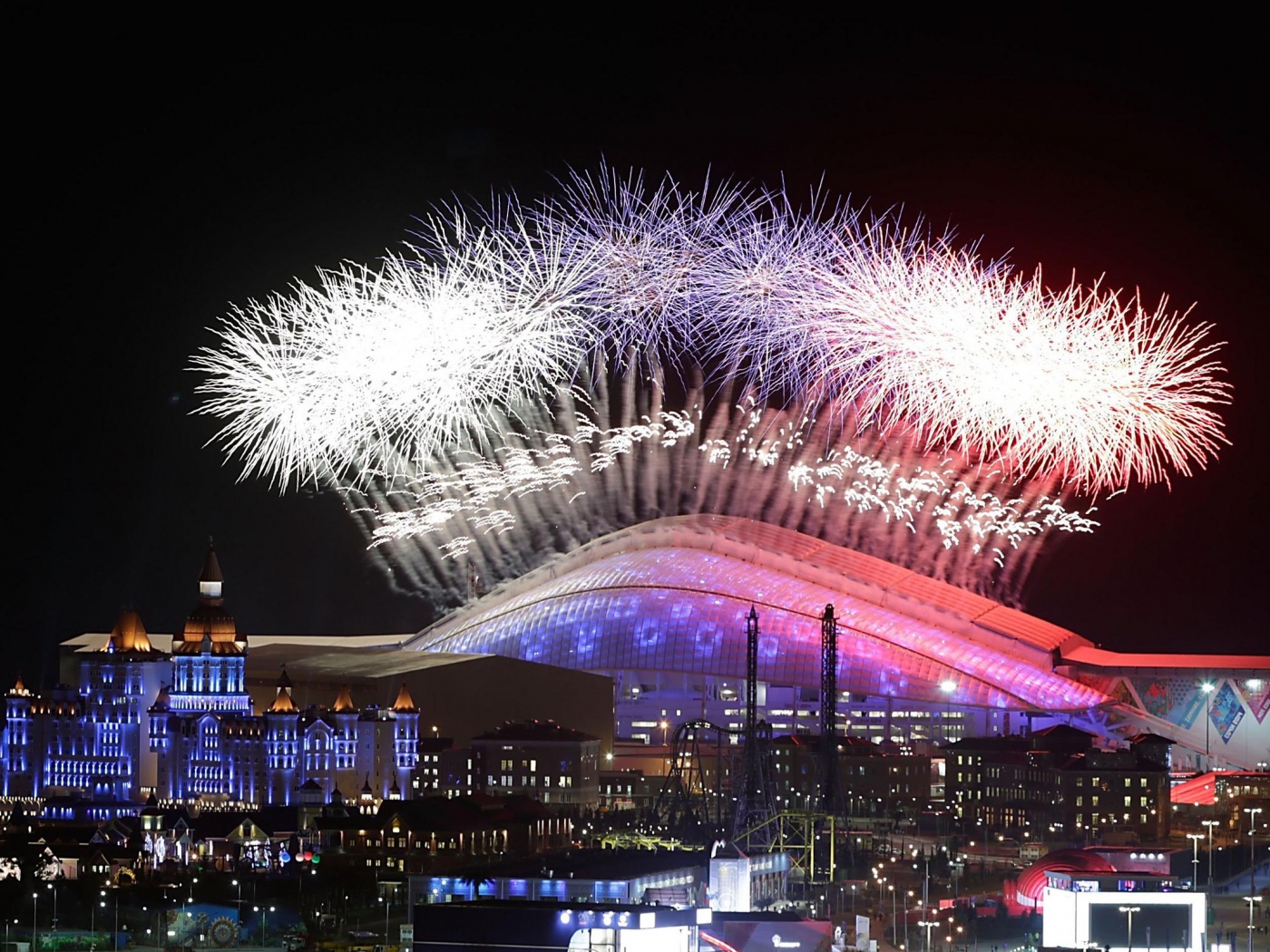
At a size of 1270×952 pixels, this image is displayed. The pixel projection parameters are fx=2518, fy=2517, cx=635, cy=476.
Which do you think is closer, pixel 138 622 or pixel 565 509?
pixel 138 622

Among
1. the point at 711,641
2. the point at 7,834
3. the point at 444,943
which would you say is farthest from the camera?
the point at 711,641

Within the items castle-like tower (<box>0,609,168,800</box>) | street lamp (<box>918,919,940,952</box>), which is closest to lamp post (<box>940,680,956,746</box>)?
castle-like tower (<box>0,609,168,800</box>)

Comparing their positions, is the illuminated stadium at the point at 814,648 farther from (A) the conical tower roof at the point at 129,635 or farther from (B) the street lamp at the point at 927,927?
(B) the street lamp at the point at 927,927

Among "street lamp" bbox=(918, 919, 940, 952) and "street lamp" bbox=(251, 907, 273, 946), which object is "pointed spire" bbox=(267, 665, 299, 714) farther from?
"street lamp" bbox=(918, 919, 940, 952)

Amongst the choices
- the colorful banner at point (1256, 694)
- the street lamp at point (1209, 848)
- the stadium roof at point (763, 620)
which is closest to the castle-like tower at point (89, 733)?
the stadium roof at point (763, 620)

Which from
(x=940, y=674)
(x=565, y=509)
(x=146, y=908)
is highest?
→ (x=565, y=509)

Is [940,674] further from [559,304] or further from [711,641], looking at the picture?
[559,304]

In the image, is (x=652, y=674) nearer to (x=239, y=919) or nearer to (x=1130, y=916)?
Result: (x=239, y=919)

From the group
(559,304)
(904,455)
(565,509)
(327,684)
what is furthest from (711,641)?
(559,304)
